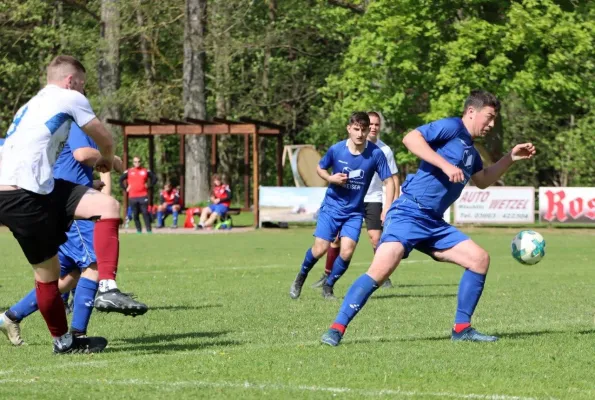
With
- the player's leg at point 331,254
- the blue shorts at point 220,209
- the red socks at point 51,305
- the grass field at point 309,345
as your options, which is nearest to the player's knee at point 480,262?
the grass field at point 309,345

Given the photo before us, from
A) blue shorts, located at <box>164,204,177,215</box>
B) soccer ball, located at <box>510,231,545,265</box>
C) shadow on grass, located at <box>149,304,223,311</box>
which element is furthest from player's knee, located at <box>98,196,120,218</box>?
blue shorts, located at <box>164,204,177,215</box>

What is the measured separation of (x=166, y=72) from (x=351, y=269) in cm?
3529

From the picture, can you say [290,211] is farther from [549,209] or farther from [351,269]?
[351,269]

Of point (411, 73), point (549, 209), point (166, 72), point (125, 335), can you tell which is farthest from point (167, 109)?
point (125, 335)

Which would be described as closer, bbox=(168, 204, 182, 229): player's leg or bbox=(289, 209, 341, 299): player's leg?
bbox=(289, 209, 341, 299): player's leg

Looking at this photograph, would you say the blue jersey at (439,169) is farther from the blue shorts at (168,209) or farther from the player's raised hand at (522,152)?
the blue shorts at (168,209)

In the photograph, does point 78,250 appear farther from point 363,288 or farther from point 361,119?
point 361,119

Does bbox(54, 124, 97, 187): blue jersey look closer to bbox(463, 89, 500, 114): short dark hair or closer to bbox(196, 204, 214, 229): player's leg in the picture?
bbox(463, 89, 500, 114): short dark hair

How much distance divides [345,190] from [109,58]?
96.8ft

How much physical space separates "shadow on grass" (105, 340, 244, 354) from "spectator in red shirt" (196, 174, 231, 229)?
25687 millimetres

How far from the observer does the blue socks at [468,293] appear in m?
8.96

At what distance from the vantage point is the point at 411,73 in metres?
36.8

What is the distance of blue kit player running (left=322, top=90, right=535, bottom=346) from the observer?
8648mm

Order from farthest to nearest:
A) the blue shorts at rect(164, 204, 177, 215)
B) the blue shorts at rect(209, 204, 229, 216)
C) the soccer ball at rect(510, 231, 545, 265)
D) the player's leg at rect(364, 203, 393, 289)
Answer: the blue shorts at rect(164, 204, 177, 215) → the blue shorts at rect(209, 204, 229, 216) → the player's leg at rect(364, 203, 393, 289) → the soccer ball at rect(510, 231, 545, 265)
